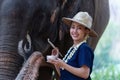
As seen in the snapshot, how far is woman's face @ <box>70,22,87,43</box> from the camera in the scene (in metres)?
3.82

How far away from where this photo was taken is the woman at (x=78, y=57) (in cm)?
374

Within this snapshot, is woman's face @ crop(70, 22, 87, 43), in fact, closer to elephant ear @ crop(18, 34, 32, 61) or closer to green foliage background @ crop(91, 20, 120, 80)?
elephant ear @ crop(18, 34, 32, 61)

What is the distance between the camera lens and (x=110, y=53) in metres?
9.14

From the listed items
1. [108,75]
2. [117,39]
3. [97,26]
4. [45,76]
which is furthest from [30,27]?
[117,39]

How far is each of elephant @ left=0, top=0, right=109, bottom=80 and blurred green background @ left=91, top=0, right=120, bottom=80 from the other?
3.32m

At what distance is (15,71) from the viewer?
4117mm

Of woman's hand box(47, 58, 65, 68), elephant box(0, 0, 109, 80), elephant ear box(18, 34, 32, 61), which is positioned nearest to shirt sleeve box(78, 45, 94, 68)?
woman's hand box(47, 58, 65, 68)

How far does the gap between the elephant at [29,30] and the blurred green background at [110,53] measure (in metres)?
3.32

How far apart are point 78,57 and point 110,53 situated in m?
5.38

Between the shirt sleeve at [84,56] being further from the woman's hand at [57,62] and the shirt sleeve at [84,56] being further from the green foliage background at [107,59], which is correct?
the green foliage background at [107,59]

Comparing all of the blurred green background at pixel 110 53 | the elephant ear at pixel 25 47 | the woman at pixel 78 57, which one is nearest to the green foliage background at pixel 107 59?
the blurred green background at pixel 110 53

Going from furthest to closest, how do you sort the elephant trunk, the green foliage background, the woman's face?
the green foliage background → the elephant trunk → the woman's face

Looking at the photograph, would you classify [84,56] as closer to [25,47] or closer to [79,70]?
[79,70]

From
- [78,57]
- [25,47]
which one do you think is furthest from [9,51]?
[78,57]
